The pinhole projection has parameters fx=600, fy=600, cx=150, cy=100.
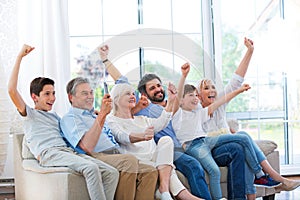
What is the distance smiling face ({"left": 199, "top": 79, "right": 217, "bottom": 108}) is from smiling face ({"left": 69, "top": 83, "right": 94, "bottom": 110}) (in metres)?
0.55

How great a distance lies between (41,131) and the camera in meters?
3.27

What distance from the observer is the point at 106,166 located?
3.03 m

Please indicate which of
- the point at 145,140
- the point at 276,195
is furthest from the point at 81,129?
the point at 276,195

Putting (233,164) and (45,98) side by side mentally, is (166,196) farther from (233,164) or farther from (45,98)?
(45,98)

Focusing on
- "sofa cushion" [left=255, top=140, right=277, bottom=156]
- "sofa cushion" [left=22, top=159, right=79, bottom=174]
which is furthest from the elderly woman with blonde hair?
"sofa cushion" [left=255, top=140, right=277, bottom=156]

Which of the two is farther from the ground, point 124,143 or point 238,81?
point 238,81

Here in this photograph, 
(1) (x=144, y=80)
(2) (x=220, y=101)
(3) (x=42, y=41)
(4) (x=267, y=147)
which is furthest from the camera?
(3) (x=42, y=41)

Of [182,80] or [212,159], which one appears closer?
[182,80]

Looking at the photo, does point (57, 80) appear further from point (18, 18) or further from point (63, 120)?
point (63, 120)

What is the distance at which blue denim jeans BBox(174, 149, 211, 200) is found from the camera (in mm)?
3141

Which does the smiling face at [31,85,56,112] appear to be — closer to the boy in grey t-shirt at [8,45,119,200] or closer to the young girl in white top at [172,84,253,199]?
the boy in grey t-shirt at [8,45,119,200]

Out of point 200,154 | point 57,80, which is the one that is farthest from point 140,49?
point 57,80

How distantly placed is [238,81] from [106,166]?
95 cm

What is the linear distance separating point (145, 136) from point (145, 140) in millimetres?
31
